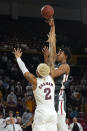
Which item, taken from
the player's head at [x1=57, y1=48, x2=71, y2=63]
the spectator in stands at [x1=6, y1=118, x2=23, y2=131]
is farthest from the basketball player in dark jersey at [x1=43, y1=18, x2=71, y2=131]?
the spectator in stands at [x1=6, y1=118, x2=23, y2=131]

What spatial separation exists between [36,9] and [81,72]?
441cm

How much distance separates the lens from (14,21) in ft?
84.5

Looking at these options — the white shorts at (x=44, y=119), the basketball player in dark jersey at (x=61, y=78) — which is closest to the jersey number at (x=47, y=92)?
the white shorts at (x=44, y=119)

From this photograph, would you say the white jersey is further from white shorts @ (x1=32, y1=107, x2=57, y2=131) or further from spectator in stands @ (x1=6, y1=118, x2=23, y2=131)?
spectator in stands @ (x1=6, y1=118, x2=23, y2=131)

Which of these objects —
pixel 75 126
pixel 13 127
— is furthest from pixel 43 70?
pixel 75 126

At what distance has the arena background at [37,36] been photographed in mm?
21305

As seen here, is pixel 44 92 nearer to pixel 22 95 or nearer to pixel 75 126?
pixel 75 126

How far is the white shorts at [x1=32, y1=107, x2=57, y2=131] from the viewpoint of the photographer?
7.88m

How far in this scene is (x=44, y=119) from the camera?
7.88 meters

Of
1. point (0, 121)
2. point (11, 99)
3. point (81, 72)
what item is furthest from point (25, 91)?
point (81, 72)

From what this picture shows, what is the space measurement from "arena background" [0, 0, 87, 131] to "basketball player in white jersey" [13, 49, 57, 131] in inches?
471

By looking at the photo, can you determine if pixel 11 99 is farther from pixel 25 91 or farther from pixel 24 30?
pixel 24 30

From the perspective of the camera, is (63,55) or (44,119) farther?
(63,55)

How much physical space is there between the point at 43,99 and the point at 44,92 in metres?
0.13
